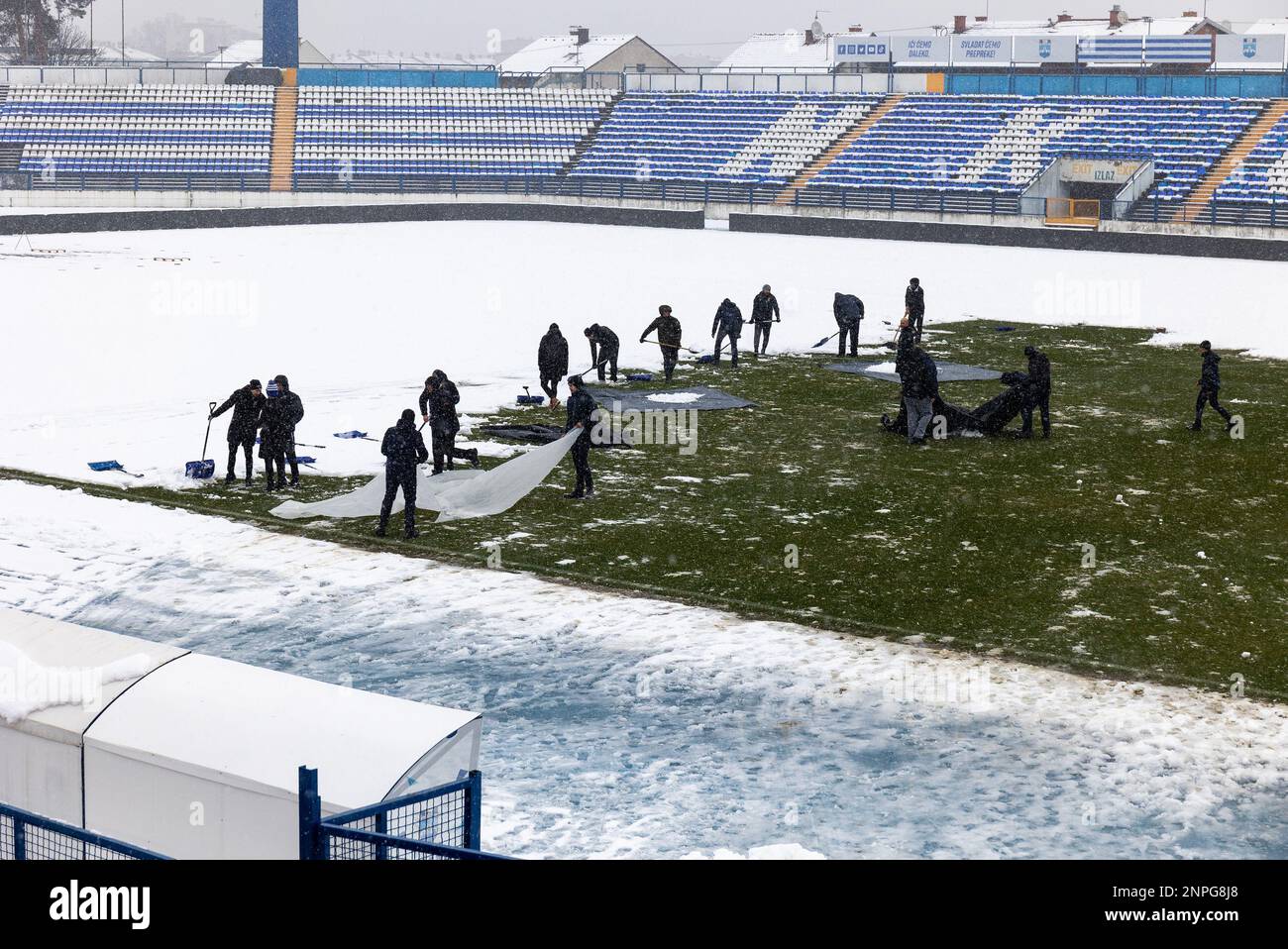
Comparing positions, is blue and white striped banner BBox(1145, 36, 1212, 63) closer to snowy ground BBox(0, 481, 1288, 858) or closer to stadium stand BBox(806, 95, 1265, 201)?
stadium stand BBox(806, 95, 1265, 201)

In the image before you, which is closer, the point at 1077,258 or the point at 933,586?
the point at 933,586

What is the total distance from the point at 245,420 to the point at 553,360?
6431mm

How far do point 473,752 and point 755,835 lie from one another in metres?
2.02

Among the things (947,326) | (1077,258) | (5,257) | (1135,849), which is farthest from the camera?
(1077,258)

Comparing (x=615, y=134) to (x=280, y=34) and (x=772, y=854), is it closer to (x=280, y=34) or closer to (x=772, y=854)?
(x=280, y=34)

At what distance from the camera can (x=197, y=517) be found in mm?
17297

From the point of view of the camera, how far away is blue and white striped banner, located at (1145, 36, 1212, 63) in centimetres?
7600

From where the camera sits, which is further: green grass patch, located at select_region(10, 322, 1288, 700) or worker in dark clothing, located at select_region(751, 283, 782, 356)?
worker in dark clothing, located at select_region(751, 283, 782, 356)

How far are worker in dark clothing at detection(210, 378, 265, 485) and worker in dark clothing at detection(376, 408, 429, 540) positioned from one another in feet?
7.58

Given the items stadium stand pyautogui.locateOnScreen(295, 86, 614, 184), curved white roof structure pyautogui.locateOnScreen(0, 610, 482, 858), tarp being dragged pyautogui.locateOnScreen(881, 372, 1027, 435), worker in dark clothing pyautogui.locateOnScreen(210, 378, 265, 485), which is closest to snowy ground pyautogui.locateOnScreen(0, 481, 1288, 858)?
A: curved white roof structure pyautogui.locateOnScreen(0, 610, 482, 858)

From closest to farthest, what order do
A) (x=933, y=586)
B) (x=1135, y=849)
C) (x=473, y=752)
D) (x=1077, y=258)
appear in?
(x=473, y=752), (x=1135, y=849), (x=933, y=586), (x=1077, y=258)

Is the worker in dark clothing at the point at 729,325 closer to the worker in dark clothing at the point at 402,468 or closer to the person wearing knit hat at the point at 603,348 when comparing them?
the person wearing knit hat at the point at 603,348
